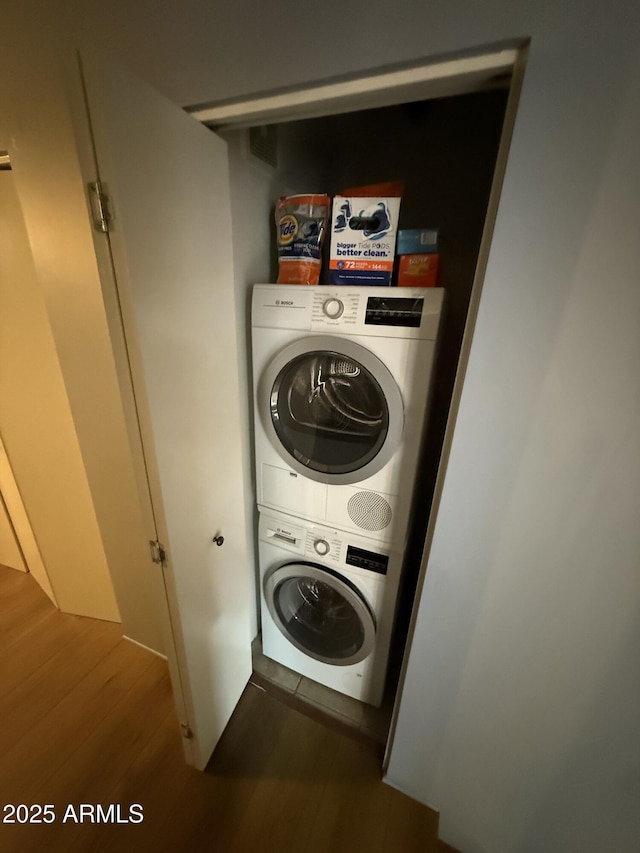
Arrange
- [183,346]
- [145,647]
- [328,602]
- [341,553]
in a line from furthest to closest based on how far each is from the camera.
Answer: [145,647] < [328,602] < [341,553] < [183,346]

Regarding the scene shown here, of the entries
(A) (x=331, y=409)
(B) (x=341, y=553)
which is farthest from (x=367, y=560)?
(A) (x=331, y=409)

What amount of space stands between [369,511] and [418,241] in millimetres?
815

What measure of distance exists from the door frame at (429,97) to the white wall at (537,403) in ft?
0.07

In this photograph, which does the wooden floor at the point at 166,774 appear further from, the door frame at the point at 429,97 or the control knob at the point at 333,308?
the control knob at the point at 333,308

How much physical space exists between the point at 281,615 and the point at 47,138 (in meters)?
1.70

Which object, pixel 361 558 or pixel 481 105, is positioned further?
pixel 481 105

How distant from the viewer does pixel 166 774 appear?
3.81 ft

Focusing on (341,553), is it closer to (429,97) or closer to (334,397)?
(334,397)

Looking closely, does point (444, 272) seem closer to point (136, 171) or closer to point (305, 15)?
point (305, 15)

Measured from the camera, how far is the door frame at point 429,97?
534 millimetres

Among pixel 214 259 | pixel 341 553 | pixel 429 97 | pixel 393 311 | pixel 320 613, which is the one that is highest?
pixel 429 97

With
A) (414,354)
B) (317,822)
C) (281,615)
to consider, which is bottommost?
(317,822)

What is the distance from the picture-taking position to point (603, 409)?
1.93 feet

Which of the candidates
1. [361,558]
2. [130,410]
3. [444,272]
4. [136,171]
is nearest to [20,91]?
[136,171]
